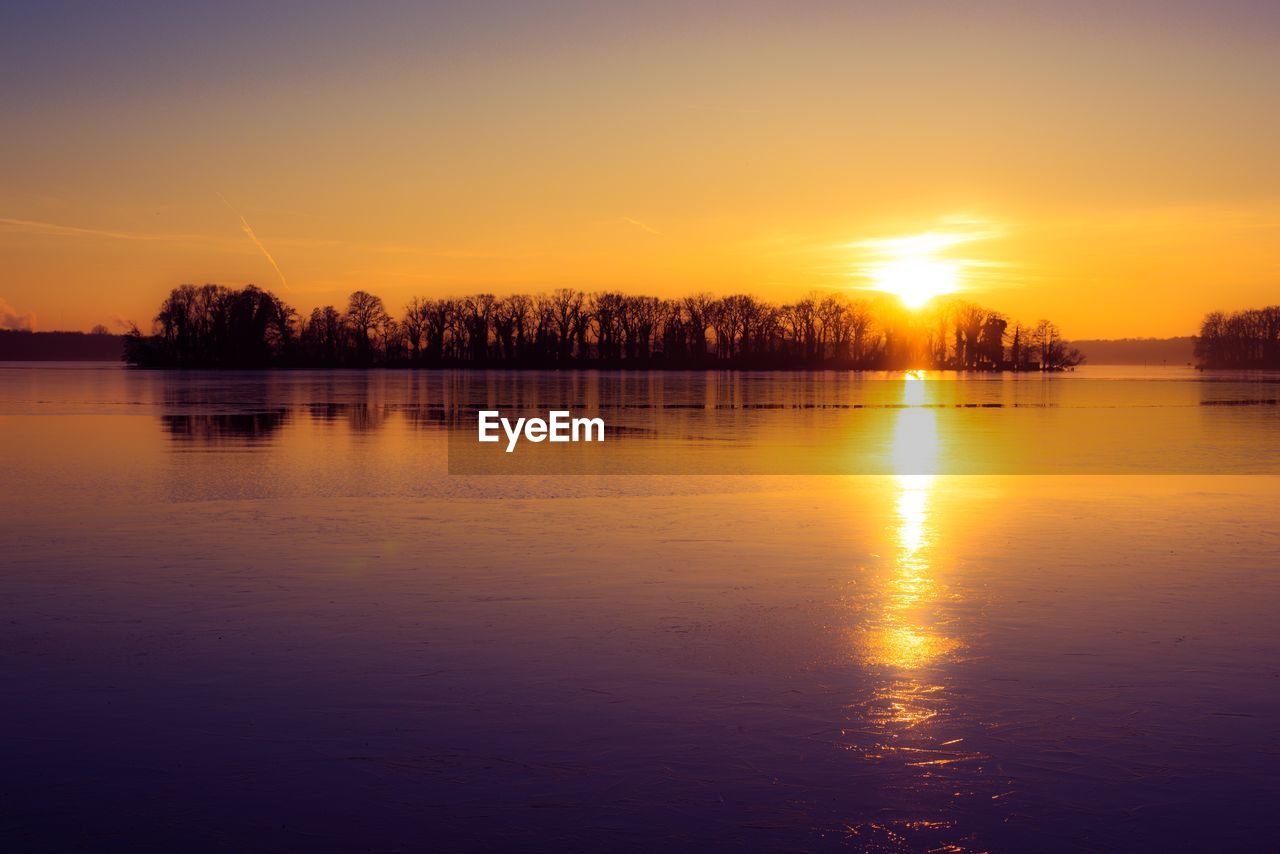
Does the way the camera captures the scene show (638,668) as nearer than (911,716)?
No

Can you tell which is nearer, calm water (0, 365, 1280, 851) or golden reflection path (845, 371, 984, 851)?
golden reflection path (845, 371, 984, 851)

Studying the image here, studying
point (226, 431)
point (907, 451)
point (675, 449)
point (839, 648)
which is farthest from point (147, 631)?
point (226, 431)

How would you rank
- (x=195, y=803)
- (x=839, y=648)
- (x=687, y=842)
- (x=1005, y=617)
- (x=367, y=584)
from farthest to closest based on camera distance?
1. (x=367, y=584)
2. (x=1005, y=617)
3. (x=839, y=648)
4. (x=195, y=803)
5. (x=687, y=842)

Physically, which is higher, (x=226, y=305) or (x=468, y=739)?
(x=226, y=305)

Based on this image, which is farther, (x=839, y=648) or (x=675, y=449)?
(x=675, y=449)

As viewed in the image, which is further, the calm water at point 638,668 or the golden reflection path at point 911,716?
the calm water at point 638,668

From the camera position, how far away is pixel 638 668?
8.40m

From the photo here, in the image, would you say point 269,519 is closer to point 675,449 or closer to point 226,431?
point 675,449

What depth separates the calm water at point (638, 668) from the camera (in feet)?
→ 19.1

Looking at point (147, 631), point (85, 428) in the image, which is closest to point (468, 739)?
point (147, 631)

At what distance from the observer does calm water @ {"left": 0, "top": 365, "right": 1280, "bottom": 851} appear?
5.84m

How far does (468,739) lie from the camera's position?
687 cm

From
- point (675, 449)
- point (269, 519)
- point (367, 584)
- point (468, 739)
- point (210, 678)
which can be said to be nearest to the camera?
point (468, 739)

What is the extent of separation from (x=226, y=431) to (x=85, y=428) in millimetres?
4803
